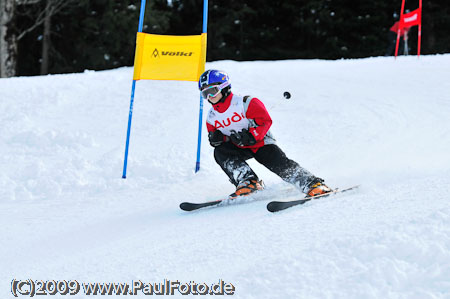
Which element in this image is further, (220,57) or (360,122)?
(220,57)

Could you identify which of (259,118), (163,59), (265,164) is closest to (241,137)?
(259,118)

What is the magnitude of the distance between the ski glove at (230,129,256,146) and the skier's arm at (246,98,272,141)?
0.23 ft

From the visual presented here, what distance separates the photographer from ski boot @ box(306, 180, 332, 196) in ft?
14.6

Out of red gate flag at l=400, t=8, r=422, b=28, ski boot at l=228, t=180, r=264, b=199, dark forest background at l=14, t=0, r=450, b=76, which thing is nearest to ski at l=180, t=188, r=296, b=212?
ski boot at l=228, t=180, r=264, b=199

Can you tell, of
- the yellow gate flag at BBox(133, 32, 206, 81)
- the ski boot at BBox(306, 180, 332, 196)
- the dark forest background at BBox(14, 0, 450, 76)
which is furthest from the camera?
the dark forest background at BBox(14, 0, 450, 76)

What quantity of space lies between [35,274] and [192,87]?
21.5 feet

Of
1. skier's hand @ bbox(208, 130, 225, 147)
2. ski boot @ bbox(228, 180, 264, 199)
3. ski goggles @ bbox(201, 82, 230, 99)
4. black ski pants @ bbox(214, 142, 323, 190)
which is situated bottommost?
ski boot @ bbox(228, 180, 264, 199)

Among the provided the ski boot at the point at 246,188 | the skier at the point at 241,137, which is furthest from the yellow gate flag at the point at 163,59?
the ski boot at the point at 246,188

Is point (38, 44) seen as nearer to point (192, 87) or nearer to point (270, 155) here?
point (192, 87)

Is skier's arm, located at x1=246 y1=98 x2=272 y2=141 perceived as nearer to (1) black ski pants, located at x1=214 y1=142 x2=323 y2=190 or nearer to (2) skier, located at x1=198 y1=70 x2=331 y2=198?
(2) skier, located at x1=198 y1=70 x2=331 y2=198

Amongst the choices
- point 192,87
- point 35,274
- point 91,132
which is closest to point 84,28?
point 192,87

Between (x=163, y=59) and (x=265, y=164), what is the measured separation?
2.11 metres

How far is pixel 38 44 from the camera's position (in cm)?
1989

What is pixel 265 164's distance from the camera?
16.2 ft
